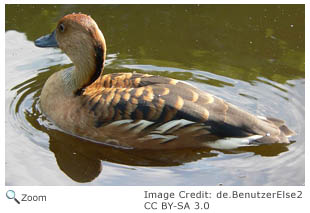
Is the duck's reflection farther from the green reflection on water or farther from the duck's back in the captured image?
the green reflection on water

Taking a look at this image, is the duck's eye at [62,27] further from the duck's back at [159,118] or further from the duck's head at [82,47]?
the duck's back at [159,118]

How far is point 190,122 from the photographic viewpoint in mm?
5949

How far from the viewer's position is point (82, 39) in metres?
6.42

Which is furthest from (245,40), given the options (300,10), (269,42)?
(300,10)

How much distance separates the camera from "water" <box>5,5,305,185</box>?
579 cm

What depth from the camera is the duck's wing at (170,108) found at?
5949mm

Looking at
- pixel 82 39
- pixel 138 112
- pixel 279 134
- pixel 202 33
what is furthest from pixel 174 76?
pixel 279 134

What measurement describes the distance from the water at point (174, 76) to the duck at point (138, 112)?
16 cm

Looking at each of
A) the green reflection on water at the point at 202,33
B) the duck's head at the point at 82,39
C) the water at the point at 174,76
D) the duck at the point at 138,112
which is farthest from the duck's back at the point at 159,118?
the green reflection on water at the point at 202,33

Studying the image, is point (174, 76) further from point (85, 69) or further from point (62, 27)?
point (62, 27)

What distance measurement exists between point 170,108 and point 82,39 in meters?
1.55

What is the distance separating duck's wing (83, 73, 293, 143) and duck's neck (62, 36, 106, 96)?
0.20 metres
